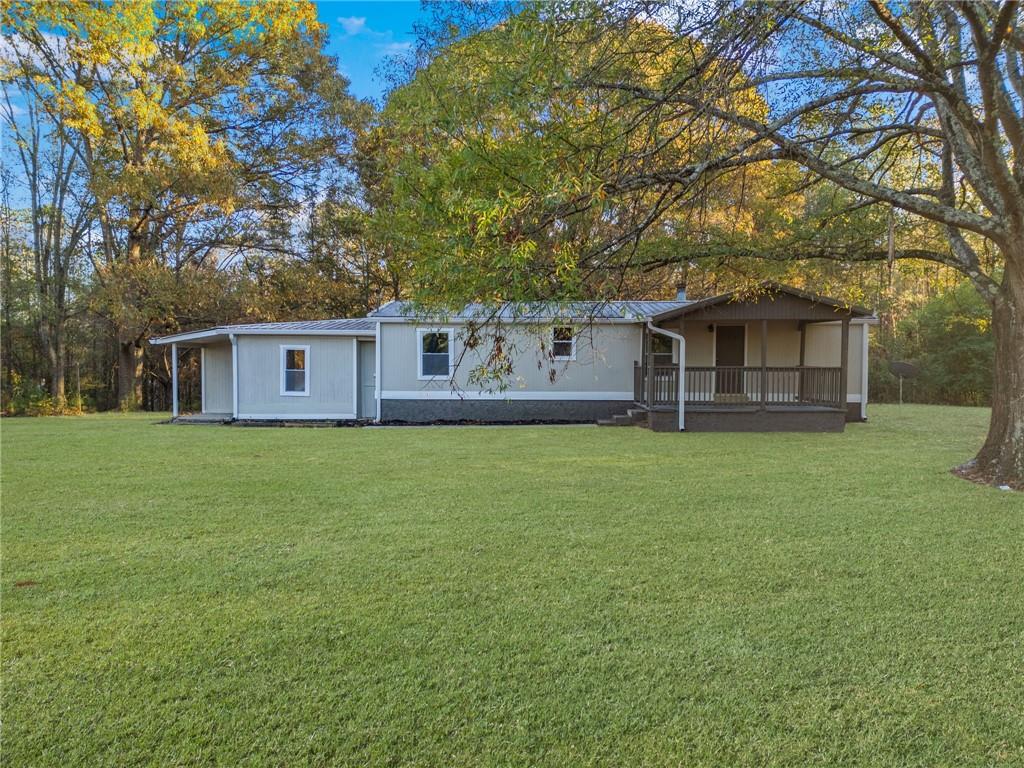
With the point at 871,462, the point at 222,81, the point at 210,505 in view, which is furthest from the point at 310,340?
the point at 871,462

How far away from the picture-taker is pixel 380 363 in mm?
13547

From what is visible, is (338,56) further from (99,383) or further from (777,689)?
(777,689)

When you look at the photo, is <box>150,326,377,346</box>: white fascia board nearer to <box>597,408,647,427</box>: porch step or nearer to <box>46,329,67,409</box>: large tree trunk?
<box>597,408,647,427</box>: porch step

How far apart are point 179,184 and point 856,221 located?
59.7 feet

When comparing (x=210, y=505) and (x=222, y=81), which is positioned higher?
(x=222, y=81)

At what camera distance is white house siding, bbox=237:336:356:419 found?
14055 millimetres

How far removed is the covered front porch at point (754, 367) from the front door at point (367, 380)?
21.0ft

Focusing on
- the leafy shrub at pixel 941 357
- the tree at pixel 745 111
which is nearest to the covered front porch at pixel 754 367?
the tree at pixel 745 111

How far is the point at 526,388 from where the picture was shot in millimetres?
13617

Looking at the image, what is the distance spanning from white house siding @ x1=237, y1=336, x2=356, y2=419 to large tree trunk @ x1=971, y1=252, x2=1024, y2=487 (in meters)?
12.0

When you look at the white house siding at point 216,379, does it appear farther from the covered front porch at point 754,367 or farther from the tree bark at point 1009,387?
the tree bark at point 1009,387

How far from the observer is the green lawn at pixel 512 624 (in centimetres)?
208

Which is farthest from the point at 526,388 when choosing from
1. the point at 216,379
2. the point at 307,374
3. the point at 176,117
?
the point at 176,117

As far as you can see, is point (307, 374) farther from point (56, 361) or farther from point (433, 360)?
point (56, 361)
